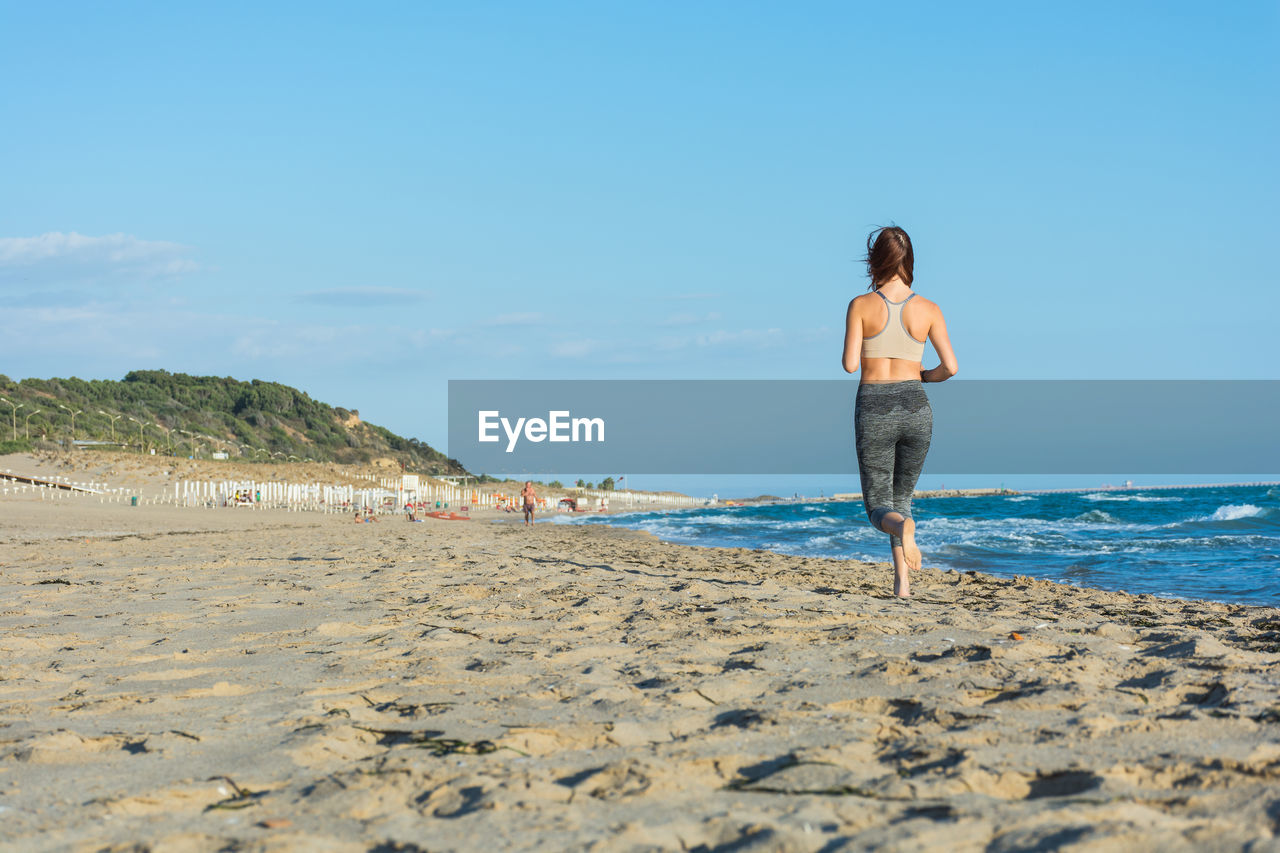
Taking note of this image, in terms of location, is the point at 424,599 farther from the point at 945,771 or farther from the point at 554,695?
the point at 945,771

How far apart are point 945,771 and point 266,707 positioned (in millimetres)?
2399

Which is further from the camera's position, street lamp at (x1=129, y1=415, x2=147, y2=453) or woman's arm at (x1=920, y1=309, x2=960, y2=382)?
street lamp at (x1=129, y1=415, x2=147, y2=453)

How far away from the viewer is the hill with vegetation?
174ft

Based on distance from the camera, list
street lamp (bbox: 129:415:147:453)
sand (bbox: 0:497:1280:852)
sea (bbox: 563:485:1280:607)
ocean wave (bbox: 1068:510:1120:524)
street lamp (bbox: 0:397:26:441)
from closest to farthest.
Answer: sand (bbox: 0:497:1280:852)
sea (bbox: 563:485:1280:607)
ocean wave (bbox: 1068:510:1120:524)
street lamp (bbox: 0:397:26:441)
street lamp (bbox: 129:415:147:453)

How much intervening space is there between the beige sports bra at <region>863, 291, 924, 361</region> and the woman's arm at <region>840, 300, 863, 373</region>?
0.24ft

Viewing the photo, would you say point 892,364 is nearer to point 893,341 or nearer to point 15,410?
point 893,341

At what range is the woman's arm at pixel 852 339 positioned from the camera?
17.3ft

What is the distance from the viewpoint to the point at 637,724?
115 inches

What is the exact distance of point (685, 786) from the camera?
2.33 m

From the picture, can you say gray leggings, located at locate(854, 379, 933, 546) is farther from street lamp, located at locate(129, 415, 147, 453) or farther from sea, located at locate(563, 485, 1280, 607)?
street lamp, located at locate(129, 415, 147, 453)

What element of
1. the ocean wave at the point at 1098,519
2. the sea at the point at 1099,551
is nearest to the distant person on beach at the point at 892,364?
the sea at the point at 1099,551

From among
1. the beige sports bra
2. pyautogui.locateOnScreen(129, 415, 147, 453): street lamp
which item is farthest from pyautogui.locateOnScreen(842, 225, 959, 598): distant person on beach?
pyautogui.locateOnScreen(129, 415, 147, 453): street lamp

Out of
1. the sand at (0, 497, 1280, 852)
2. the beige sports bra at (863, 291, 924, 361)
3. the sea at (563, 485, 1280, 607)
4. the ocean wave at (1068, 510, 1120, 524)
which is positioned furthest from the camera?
the ocean wave at (1068, 510, 1120, 524)

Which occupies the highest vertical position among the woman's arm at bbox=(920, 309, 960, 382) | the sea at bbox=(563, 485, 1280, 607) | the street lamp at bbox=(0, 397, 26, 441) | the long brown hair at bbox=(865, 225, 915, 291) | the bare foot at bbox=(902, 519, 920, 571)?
the street lamp at bbox=(0, 397, 26, 441)
